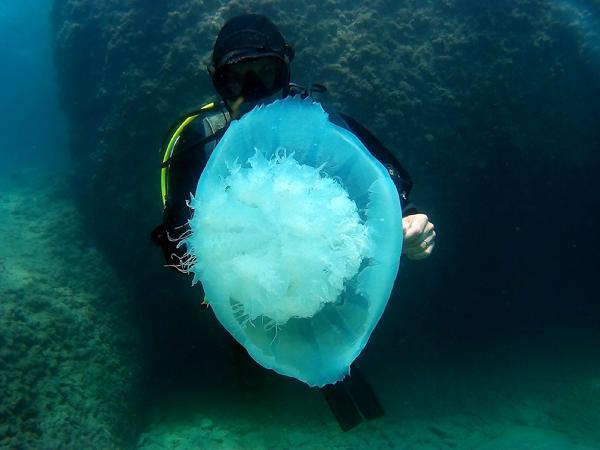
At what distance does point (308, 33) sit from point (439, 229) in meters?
3.83

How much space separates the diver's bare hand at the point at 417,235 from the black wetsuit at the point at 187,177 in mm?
166

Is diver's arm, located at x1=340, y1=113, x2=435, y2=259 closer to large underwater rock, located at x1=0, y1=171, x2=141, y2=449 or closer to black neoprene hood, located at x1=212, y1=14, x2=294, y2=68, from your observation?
black neoprene hood, located at x1=212, y1=14, x2=294, y2=68

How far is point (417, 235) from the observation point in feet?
6.48

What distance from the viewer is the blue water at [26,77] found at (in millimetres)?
32547

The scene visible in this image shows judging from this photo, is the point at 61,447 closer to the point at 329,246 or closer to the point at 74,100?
the point at 329,246

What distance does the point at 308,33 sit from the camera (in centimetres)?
632

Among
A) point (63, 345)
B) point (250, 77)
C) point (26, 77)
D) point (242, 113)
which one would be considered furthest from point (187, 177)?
point (26, 77)

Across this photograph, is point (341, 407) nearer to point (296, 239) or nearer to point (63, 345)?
point (296, 239)

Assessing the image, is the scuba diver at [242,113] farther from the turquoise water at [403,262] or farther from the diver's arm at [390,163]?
the turquoise water at [403,262]

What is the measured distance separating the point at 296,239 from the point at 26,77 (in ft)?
173

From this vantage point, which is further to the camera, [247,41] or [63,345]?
[63,345]

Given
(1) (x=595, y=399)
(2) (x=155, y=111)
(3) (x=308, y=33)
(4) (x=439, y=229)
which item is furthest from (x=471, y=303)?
(2) (x=155, y=111)

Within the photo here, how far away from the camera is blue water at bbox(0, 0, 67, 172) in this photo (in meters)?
32.5

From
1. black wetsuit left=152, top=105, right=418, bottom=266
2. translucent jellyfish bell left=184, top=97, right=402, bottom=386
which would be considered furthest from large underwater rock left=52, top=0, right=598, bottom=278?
translucent jellyfish bell left=184, top=97, right=402, bottom=386
